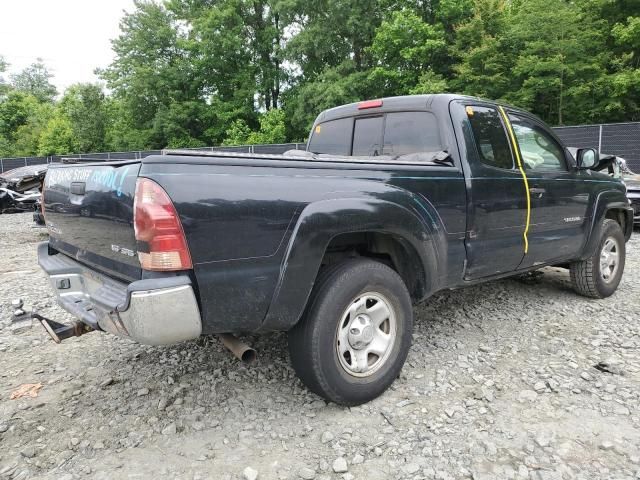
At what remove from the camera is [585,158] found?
432cm

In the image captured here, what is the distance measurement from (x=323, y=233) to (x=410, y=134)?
150 cm

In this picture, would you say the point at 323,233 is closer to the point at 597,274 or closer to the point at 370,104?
the point at 370,104

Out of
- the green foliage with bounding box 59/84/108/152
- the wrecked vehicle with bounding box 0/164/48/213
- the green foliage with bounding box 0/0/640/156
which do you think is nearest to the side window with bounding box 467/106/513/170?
the wrecked vehicle with bounding box 0/164/48/213

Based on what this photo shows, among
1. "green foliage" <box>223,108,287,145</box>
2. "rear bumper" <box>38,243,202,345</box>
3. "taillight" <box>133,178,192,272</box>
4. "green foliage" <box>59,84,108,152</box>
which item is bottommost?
"rear bumper" <box>38,243,202,345</box>

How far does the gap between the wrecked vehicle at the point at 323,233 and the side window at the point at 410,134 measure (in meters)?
0.01

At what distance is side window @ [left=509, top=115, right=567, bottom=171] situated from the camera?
12.8 feet

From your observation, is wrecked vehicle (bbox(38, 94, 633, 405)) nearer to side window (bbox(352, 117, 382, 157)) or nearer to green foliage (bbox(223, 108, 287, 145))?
side window (bbox(352, 117, 382, 157))

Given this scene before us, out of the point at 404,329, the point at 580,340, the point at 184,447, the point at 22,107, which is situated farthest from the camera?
the point at 22,107

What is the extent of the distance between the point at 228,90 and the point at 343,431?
33.7 metres

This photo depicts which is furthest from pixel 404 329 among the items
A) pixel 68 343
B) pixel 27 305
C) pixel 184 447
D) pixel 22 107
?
pixel 22 107

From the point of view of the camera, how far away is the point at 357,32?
1041 inches

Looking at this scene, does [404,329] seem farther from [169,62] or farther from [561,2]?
[169,62]

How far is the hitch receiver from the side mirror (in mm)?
4306

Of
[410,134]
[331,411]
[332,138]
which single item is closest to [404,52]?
[332,138]
